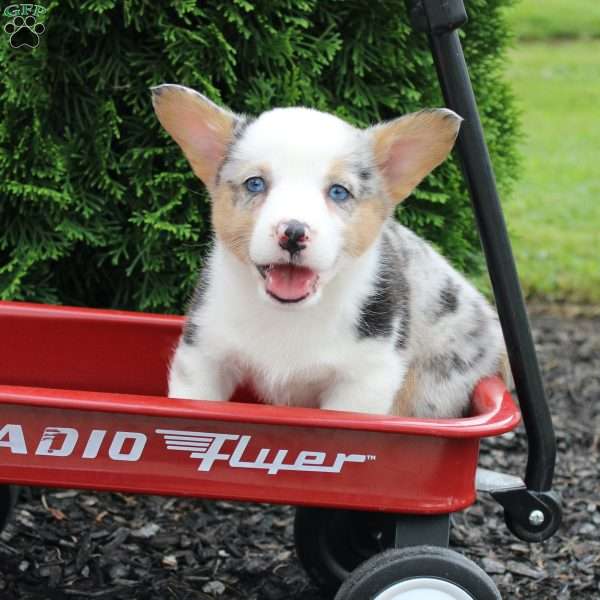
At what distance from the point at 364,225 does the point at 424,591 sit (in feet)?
2.51

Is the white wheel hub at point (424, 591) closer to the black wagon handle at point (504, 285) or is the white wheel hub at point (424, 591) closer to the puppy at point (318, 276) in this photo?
the black wagon handle at point (504, 285)

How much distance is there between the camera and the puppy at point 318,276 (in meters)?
2.21

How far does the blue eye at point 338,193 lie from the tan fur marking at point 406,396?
53cm

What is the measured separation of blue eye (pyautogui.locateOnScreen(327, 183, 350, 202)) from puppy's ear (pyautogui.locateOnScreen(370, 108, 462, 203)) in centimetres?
15

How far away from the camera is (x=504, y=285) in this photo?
244 cm

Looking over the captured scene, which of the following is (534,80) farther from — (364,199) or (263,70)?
(364,199)

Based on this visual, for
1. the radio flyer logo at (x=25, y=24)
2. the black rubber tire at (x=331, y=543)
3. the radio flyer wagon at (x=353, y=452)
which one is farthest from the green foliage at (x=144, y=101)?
the radio flyer wagon at (x=353, y=452)

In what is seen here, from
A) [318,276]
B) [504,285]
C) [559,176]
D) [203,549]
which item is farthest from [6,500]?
[559,176]

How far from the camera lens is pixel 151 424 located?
2148 millimetres

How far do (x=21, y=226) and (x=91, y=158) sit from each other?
0.30m

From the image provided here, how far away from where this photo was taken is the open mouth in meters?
2.20

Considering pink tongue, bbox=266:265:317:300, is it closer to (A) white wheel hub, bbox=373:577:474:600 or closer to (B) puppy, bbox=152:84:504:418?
(B) puppy, bbox=152:84:504:418

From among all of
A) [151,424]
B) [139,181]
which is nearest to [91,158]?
[139,181]

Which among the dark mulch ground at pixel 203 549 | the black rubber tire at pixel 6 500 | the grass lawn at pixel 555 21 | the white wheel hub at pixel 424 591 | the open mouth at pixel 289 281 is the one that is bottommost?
the grass lawn at pixel 555 21
